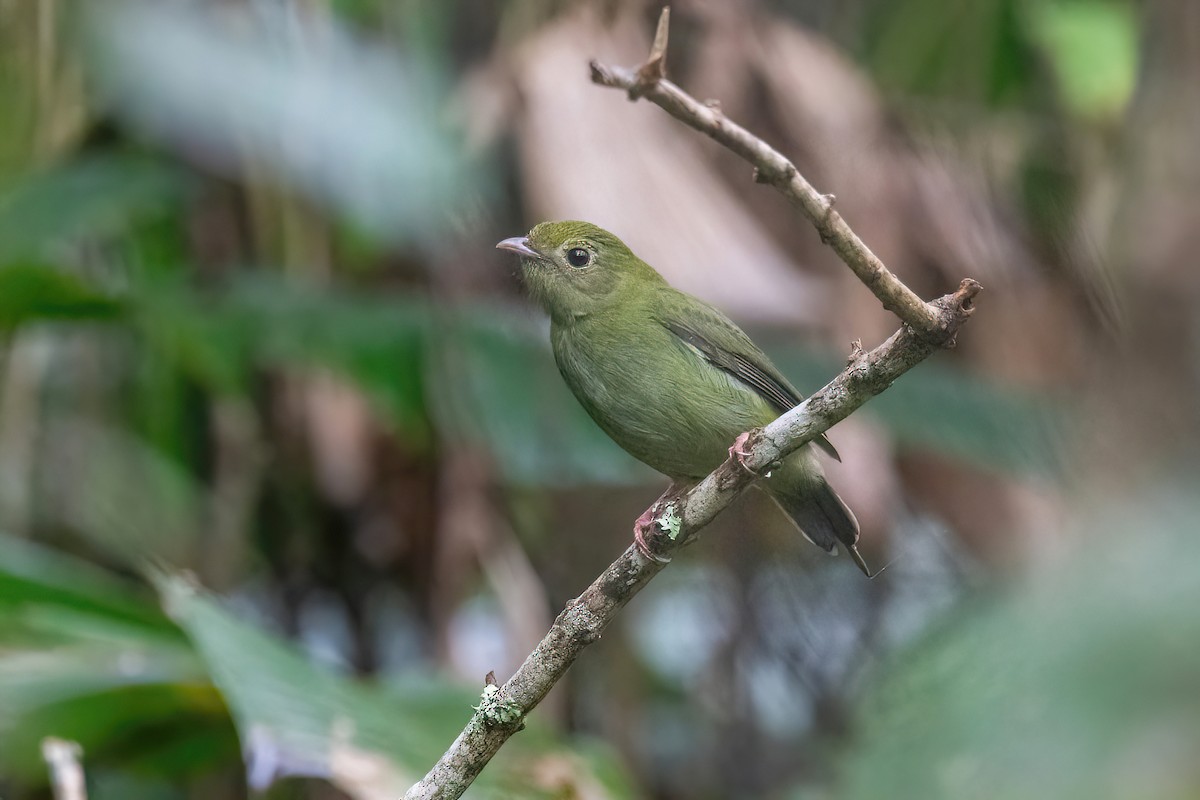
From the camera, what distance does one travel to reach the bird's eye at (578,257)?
89.3 inches

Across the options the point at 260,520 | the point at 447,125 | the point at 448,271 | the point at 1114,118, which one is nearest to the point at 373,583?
the point at 260,520

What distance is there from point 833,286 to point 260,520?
2.77 meters

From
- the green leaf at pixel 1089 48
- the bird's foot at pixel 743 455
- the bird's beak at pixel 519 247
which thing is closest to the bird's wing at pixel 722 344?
the bird's beak at pixel 519 247

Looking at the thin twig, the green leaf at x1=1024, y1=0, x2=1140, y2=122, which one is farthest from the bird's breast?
the green leaf at x1=1024, y1=0, x2=1140, y2=122

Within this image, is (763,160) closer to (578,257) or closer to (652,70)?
(652,70)

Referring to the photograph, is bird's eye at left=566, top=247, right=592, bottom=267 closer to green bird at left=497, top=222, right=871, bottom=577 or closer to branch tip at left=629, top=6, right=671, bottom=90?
green bird at left=497, top=222, right=871, bottom=577

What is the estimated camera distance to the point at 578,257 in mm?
2293

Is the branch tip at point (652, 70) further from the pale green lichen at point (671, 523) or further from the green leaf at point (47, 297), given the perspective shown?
the green leaf at point (47, 297)

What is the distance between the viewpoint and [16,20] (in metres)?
4.82

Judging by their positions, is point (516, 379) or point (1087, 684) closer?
point (1087, 684)

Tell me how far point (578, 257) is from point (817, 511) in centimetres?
67

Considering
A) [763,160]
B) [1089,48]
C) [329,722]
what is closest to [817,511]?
[763,160]

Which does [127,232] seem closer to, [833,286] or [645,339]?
[833,286]

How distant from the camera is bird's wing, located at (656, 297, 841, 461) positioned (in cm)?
248
